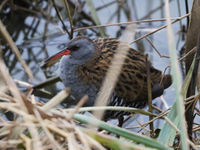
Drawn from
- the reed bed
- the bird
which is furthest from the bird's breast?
the reed bed

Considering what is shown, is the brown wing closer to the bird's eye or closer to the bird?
the bird

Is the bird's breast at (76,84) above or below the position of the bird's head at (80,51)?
below

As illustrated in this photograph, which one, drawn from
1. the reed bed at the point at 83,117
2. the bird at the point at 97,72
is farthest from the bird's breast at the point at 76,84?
the reed bed at the point at 83,117

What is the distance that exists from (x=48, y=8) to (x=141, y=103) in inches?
70.5

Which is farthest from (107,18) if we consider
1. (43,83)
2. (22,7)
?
(43,83)

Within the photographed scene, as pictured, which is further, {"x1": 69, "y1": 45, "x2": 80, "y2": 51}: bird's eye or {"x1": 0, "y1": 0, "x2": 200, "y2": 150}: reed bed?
{"x1": 69, "y1": 45, "x2": 80, "y2": 51}: bird's eye

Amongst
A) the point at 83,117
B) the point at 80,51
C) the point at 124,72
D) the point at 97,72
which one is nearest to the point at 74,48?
the point at 80,51

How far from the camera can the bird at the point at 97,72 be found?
275 centimetres

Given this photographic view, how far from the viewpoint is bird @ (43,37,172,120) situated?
275 cm

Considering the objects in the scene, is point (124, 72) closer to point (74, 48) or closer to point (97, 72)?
point (97, 72)

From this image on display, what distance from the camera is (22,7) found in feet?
14.3

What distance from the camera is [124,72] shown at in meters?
2.81

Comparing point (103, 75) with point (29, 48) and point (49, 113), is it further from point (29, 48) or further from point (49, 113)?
point (29, 48)

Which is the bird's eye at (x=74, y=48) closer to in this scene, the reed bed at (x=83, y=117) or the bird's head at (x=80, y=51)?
the bird's head at (x=80, y=51)
